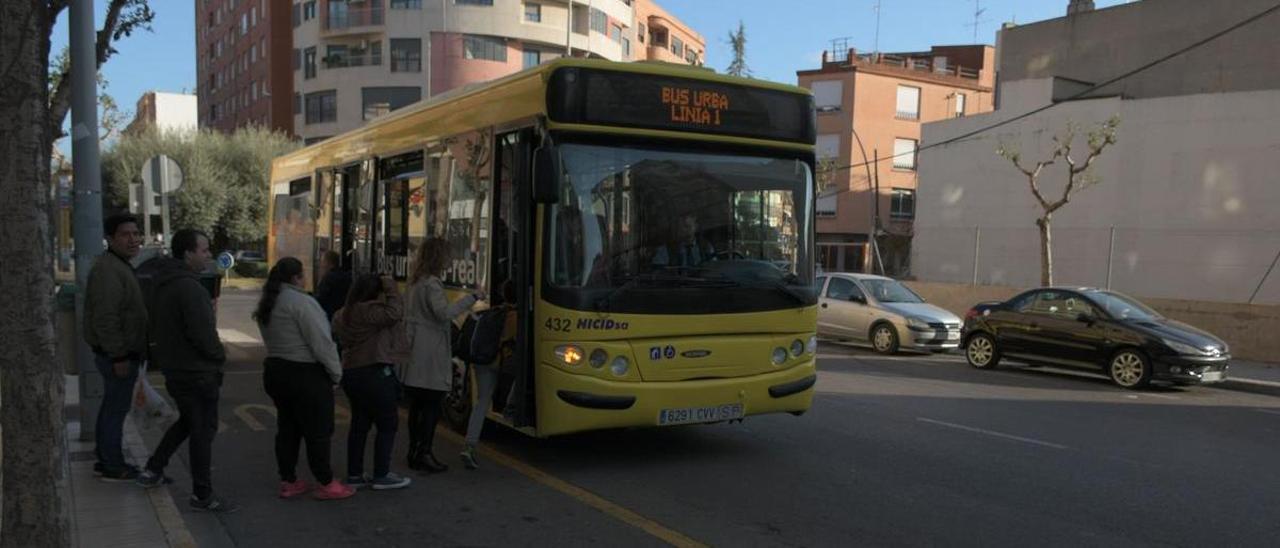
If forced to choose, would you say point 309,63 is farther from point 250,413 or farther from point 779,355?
point 779,355

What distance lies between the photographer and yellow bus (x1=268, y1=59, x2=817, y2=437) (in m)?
6.28

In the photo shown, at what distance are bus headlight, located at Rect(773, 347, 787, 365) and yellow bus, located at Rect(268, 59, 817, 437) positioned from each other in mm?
12

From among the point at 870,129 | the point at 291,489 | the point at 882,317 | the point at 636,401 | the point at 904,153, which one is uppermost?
the point at 870,129

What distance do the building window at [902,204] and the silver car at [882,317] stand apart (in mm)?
33818

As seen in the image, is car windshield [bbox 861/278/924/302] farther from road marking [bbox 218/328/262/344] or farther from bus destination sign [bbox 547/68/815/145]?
road marking [bbox 218/328/262/344]

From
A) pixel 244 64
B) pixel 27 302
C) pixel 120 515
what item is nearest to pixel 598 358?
pixel 120 515

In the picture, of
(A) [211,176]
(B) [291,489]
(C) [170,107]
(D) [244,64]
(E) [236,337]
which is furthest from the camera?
(C) [170,107]

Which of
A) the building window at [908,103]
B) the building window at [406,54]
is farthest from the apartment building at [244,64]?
the building window at [908,103]

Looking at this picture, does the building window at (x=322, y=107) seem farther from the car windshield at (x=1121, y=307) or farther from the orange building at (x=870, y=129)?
the car windshield at (x=1121, y=307)

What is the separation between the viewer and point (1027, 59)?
32.4m

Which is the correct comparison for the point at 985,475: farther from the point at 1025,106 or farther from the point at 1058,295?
the point at 1025,106

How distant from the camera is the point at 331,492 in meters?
5.84

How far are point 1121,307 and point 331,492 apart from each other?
40.2 feet

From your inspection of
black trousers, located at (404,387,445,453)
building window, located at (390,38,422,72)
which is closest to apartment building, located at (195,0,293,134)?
building window, located at (390,38,422,72)
